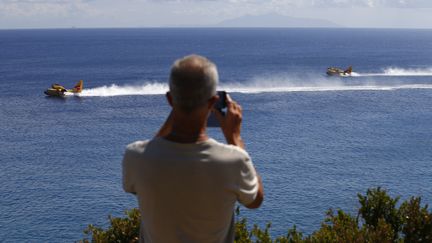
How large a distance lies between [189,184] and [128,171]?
0.50 metres

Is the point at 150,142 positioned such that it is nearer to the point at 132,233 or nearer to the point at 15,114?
the point at 132,233

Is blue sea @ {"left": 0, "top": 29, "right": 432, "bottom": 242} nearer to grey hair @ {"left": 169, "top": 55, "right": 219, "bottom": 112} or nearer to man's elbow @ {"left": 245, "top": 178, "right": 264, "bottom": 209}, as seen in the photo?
man's elbow @ {"left": 245, "top": 178, "right": 264, "bottom": 209}

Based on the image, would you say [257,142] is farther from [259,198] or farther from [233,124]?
[259,198]

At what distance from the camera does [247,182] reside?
3990 mm

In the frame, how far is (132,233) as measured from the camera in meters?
11.6

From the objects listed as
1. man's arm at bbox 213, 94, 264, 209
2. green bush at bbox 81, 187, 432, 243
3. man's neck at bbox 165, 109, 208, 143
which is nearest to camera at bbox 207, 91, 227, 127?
man's arm at bbox 213, 94, 264, 209

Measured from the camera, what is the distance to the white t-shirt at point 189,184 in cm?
399

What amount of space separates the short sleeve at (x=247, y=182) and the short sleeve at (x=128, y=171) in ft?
2.66

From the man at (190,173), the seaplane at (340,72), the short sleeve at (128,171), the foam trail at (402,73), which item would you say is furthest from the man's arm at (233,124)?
the foam trail at (402,73)

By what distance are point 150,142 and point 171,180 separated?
0.33m

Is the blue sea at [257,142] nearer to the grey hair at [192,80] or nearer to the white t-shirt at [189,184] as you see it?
the white t-shirt at [189,184]

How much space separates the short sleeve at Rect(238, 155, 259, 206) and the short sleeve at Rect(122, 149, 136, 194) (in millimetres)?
811

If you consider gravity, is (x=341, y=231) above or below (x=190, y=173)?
below

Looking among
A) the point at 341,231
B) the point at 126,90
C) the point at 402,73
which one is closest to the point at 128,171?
the point at 341,231
